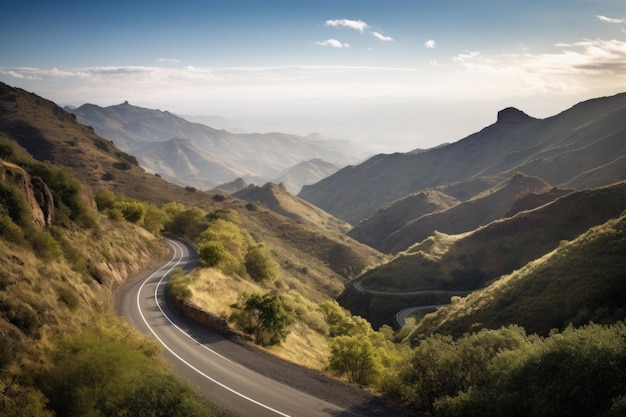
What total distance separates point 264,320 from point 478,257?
242ft

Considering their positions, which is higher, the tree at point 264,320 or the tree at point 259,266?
the tree at point 264,320

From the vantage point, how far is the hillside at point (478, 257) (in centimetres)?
7831

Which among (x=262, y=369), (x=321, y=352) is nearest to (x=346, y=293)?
(x=321, y=352)

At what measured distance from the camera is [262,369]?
24.1 metres

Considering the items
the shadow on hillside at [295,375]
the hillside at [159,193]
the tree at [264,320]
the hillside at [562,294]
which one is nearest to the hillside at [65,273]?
the shadow on hillside at [295,375]

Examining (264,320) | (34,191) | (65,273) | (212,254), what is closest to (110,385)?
(65,273)

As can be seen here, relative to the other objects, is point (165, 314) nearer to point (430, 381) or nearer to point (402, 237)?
point (430, 381)

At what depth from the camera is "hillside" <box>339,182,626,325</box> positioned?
78312 mm

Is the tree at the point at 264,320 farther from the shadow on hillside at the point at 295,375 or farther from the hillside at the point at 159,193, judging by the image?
the hillside at the point at 159,193

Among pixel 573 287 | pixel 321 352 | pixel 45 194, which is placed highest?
pixel 45 194

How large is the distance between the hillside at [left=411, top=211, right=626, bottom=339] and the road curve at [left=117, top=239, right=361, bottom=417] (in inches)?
986

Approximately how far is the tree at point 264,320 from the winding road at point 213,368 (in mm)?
2921

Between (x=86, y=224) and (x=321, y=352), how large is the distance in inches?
1027

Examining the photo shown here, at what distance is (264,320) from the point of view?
3075 cm
